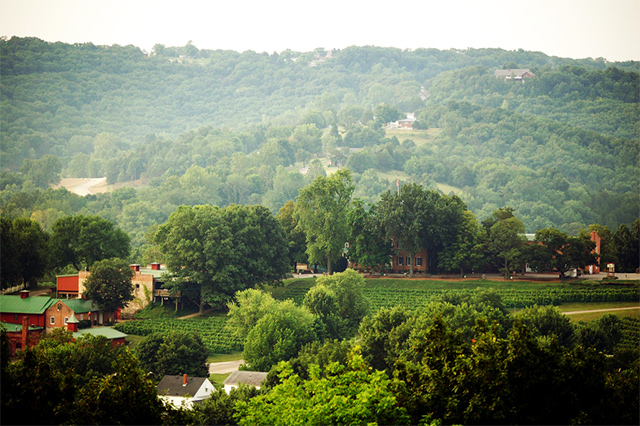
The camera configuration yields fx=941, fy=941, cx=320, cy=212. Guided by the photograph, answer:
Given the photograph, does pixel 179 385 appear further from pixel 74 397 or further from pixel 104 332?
pixel 74 397

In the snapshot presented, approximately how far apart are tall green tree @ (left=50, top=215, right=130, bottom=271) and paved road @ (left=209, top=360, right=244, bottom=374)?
64.1ft

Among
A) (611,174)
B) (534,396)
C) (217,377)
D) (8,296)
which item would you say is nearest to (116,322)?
(8,296)

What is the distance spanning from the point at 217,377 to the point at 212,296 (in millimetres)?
15351

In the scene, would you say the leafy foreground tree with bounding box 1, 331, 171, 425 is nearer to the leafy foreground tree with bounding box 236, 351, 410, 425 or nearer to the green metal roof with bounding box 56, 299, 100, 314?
the leafy foreground tree with bounding box 236, 351, 410, 425

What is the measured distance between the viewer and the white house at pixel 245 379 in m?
46.4

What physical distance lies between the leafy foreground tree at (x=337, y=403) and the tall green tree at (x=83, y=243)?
42.6 metres

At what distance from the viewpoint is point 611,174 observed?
17538 cm

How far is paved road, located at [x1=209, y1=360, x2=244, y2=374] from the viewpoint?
52812 mm

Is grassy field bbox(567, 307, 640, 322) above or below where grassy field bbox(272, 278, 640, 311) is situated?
below

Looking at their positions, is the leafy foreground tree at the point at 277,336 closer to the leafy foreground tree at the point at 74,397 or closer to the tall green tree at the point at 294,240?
the tall green tree at the point at 294,240

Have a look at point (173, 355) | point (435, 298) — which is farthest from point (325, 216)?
point (173, 355)

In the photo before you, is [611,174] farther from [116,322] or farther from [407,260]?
[116,322]

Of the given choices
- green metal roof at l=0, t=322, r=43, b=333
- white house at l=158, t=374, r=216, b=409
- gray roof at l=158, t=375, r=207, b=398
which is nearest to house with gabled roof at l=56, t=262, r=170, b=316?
green metal roof at l=0, t=322, r=43, b=333

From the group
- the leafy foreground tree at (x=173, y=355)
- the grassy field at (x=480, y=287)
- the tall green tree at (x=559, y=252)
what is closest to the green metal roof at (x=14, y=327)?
the leafy foreground tree at (x=173, y=355)
